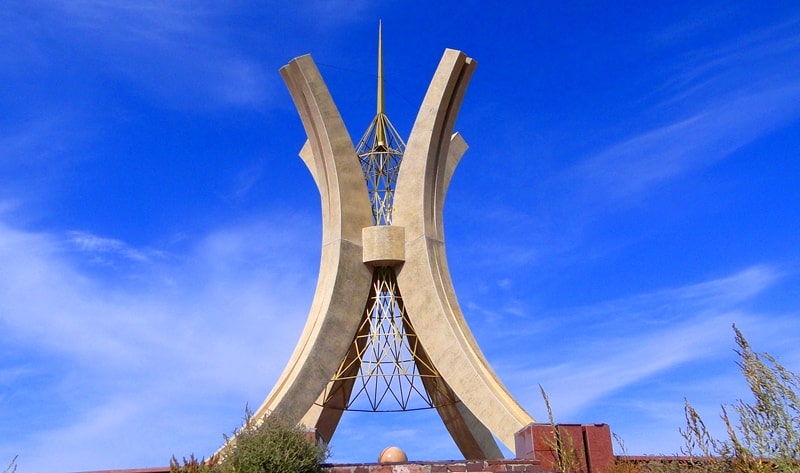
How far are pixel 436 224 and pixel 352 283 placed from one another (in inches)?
86.1

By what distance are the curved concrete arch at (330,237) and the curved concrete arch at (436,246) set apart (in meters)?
0.90

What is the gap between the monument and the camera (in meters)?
15.8

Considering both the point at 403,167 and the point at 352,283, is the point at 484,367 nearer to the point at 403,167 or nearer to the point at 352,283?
the point at 352,283

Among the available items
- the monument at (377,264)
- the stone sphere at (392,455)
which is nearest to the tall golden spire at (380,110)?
the monument at (377,264)

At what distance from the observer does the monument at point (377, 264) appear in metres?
15.8

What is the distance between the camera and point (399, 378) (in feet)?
55.3

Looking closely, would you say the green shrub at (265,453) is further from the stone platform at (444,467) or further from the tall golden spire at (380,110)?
the tall golden spire at (380,110)

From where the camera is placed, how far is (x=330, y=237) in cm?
1697

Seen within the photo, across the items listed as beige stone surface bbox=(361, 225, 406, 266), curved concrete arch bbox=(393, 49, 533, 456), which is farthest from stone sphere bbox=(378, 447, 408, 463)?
beige stone surface bbox=(361, 225, 406, 266)

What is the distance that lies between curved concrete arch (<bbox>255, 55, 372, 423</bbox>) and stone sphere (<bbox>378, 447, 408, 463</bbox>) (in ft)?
6.53

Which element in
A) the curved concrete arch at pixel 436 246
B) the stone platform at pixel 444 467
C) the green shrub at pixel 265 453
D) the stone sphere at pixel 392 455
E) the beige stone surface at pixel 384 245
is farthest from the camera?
the beige stone surface at pixel 384 245

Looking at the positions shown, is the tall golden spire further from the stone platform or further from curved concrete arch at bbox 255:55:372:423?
the stone platform

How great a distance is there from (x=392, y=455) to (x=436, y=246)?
15.3ft

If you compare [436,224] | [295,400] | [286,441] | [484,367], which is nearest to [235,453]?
[286,441]
